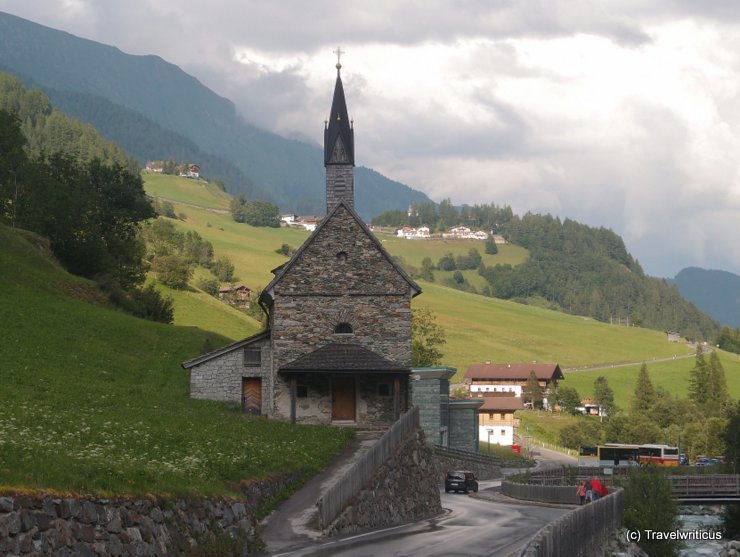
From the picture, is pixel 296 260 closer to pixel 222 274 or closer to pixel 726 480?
pixel 726 480

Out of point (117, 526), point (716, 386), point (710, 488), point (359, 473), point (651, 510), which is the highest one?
point (716, 386)

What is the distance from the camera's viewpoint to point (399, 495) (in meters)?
38.2

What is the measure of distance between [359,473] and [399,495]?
18.3ft

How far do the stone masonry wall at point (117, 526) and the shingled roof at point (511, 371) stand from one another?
153 m

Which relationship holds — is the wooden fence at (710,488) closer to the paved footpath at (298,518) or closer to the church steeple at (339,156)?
the church steeple at (339,156)

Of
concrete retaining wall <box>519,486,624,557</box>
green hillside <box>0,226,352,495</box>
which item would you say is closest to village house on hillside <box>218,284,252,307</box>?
green hillside <box>0,226,352,495</box>

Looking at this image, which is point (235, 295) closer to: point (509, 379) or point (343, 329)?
point (509, 379)

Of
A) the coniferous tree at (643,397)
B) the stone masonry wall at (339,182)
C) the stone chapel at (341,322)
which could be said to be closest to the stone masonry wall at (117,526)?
the stone chapel at (341,322)

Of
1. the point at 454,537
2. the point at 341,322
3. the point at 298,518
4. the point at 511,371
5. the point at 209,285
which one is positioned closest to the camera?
the point at 298,518

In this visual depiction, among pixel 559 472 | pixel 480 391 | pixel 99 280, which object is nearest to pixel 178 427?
pixel 559 472

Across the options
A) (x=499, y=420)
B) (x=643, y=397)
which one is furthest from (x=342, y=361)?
(x=643, y=397)

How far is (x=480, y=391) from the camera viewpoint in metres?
166

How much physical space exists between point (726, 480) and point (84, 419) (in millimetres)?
40667

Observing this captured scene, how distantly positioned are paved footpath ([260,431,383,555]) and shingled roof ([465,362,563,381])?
141 m
